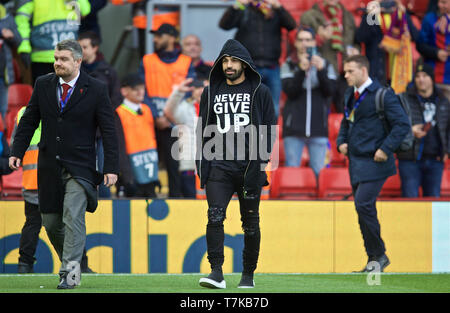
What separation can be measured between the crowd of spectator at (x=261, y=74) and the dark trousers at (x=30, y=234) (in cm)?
143

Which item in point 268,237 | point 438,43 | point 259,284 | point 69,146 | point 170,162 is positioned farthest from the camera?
point 438,43

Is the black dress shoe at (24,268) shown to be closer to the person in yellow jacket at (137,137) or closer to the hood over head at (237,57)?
the person in yellow jacket at (137,137)

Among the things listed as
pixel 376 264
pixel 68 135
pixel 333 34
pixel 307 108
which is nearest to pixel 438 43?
pixel 333 34

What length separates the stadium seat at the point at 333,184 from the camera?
11648 millimetres

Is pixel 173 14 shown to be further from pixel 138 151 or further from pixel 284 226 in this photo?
pixel 284 226

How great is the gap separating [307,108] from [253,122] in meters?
4.80

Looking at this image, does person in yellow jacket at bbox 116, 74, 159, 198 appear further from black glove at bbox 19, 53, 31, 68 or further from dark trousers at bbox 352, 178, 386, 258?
dark trousers at bbox 352, 178, 386, 258

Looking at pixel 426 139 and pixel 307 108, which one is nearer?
pixel 426 139

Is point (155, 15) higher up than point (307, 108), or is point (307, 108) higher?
point (155, 15)

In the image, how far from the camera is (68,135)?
740cm

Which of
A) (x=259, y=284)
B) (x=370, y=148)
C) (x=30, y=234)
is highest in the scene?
(x=370, y=148)

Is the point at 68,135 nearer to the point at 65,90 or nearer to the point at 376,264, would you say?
the point at 65,90

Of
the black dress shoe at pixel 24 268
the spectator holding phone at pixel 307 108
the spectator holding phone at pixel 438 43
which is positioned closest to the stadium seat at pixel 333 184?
the spectator holding phone at pixel 307 108

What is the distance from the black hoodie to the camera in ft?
24.3
